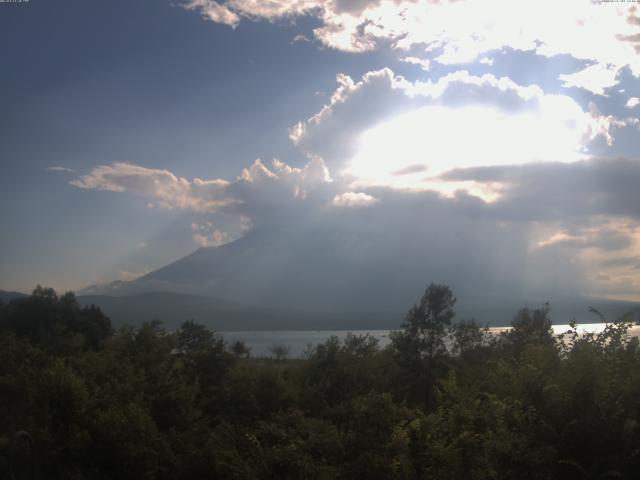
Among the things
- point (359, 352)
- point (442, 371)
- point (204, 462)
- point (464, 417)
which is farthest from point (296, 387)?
point (464, 417)

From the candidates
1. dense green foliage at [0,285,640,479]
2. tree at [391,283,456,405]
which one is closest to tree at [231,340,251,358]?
dense green foliage at [0,285,640,479]

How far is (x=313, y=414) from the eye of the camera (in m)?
23.8

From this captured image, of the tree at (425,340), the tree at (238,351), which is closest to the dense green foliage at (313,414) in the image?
the tree at (238,351)

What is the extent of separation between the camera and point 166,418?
19766 millimetres

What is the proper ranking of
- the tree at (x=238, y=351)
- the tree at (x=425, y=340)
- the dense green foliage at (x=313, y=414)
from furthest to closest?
the tree at (x=425, y=340)
the tree at (x=238, y=351)
the dense green foliage at (x=313, y=414)

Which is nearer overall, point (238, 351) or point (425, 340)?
point (238, 351)

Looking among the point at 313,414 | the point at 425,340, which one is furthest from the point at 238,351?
the point at 313,414

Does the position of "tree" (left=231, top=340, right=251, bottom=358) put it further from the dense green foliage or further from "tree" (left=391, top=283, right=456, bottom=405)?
"tree" (left=391, top=283, right=456, bottom=405)

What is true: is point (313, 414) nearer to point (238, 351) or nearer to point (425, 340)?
point (238, 351)

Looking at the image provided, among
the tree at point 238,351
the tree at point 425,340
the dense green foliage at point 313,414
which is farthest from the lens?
the tree at point 425,340

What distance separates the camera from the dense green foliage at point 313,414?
31.4 feet

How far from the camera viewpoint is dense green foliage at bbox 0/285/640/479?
9.56 m

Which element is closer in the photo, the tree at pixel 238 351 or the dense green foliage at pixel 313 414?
the dense green foliage at pixel 313 414

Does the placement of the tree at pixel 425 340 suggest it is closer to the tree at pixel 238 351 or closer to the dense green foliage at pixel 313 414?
the dense green foliage at pixel 313 414
